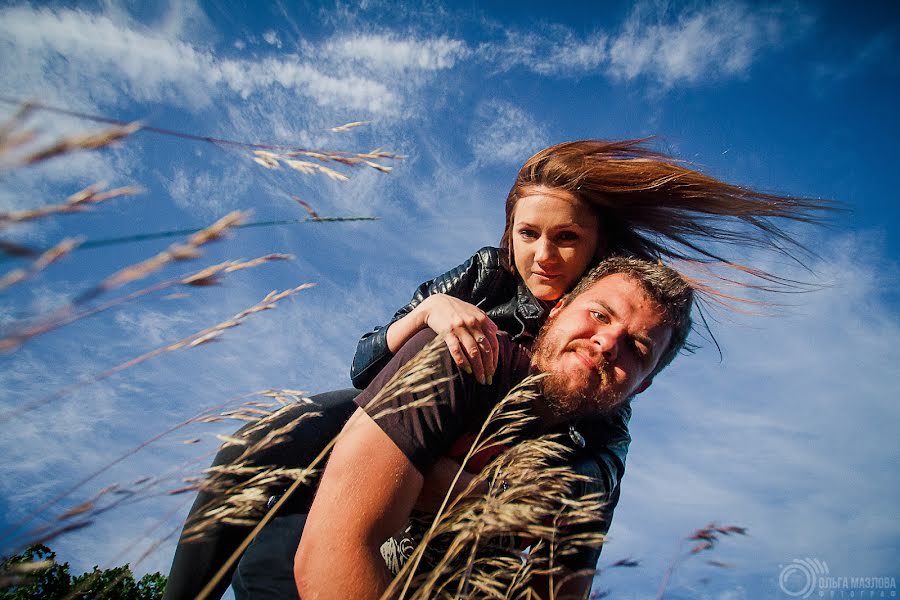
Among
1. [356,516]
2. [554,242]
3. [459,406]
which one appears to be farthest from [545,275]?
[356,516]

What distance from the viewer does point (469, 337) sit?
6.57ft

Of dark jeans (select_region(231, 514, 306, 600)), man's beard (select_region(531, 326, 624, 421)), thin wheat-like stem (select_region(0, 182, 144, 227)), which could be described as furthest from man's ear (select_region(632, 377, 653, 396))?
thin wheat-like stem (select_region(0, 182, 144, 227))

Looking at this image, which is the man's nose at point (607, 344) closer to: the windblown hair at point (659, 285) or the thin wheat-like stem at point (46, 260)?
the windblown hair at point (659, 285)

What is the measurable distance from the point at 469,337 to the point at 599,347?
66 centimetres

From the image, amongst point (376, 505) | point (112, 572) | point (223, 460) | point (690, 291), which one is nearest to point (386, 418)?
point (376, 505)

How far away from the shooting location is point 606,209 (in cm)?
318

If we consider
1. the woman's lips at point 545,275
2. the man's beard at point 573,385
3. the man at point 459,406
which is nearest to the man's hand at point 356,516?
the man at point 459,406

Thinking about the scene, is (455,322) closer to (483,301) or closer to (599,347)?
(599,347)

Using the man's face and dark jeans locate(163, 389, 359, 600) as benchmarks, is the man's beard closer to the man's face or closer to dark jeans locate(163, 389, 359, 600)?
the man's face

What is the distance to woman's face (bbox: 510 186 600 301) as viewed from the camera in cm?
291

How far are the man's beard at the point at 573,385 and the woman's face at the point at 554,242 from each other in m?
0.55

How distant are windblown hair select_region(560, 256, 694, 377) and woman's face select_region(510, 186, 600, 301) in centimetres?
10

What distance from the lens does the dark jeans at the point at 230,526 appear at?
89.9 inches

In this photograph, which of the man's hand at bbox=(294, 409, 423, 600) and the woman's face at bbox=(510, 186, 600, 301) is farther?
the woman's face at bbox=(510, 186, 600, 301)
